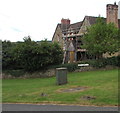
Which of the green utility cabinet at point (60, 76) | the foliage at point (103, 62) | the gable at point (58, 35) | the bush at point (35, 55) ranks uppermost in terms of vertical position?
the gable at point (58, 35)

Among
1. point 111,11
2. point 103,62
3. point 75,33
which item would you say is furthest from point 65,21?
point 103,62

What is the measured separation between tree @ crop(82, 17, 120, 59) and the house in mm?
7091

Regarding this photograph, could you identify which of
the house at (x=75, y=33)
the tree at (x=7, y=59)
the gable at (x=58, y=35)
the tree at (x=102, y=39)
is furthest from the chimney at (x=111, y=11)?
the tree at (x=7, y=59)

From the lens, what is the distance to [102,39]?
101ft

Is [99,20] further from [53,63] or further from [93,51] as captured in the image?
[53,63]

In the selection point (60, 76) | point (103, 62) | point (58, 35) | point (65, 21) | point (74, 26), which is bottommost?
point (60, 76)

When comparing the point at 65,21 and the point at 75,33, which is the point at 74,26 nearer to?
the point at 65,21

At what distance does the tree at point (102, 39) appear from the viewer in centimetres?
3009

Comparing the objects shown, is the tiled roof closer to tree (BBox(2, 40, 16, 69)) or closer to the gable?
the gable

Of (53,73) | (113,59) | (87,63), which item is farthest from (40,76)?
(113,59)

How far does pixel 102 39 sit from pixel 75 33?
17.3 meters

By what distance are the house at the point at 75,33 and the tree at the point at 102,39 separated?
23.3ft

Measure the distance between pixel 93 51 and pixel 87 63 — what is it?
1.85 metres

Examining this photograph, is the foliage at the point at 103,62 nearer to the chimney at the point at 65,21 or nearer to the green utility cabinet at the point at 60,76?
the green utility cabinet at the point at 60,76
